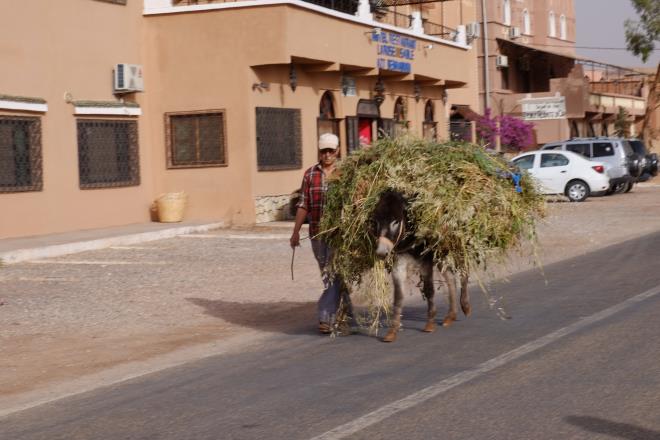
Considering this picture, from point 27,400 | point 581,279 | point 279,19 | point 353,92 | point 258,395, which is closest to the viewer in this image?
point 258,395

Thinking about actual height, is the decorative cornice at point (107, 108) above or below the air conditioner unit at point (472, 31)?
below

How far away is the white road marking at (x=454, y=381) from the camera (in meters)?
6.19

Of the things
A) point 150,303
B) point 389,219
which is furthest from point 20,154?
point 389,219

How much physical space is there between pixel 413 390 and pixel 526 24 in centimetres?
5103

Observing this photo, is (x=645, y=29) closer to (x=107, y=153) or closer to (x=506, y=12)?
(x=506, y=12)

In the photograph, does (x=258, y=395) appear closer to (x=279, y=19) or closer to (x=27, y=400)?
(x=27, y=400)

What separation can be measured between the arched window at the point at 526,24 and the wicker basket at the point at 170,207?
1423 inches

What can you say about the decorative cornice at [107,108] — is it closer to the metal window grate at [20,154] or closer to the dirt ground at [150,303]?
the metal window grate at [20,154]

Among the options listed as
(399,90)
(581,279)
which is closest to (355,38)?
(399,90)

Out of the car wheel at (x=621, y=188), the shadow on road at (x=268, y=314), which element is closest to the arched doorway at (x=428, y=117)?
the car wheel at (x=621, y=188)

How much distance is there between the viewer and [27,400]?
7.76m

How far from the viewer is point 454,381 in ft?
24.2

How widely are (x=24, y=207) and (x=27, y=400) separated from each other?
1256 centimetres

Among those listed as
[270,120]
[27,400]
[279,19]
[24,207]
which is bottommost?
[27,400]
